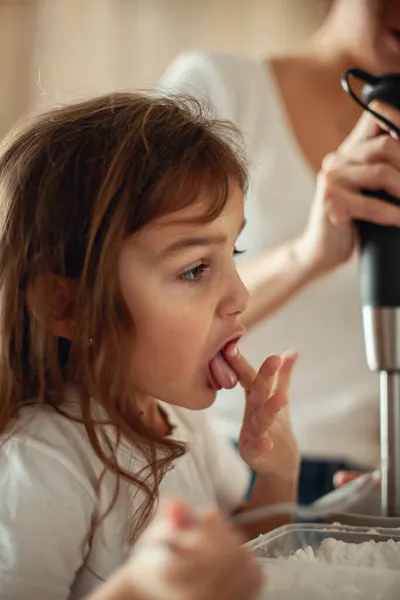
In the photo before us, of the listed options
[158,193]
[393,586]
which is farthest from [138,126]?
[393,586]

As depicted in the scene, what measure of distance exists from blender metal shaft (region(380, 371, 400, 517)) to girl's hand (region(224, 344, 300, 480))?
7 centimetres

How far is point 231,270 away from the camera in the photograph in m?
0.53

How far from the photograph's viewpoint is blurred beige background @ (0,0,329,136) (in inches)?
51.4

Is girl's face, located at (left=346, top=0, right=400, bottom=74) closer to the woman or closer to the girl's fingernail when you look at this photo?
the woman

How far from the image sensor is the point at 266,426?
1.88 feet

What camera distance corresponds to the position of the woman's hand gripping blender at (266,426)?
0.55 meters

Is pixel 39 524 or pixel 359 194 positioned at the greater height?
pixel 359 194

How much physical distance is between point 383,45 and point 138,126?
42cm

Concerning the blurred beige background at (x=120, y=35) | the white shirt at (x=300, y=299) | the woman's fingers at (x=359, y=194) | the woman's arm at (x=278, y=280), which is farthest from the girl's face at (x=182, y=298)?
the blurred beige background at (x=120, y=35)

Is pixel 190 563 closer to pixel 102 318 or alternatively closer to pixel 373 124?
pixel 102 318

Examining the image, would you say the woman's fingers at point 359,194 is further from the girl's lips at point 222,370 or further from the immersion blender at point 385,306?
the girl's lips at point 222,370

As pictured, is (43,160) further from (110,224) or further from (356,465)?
(356,465)

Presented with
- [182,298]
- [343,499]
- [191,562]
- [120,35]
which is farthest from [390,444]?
[120,35]

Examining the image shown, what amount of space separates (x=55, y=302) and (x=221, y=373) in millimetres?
127
